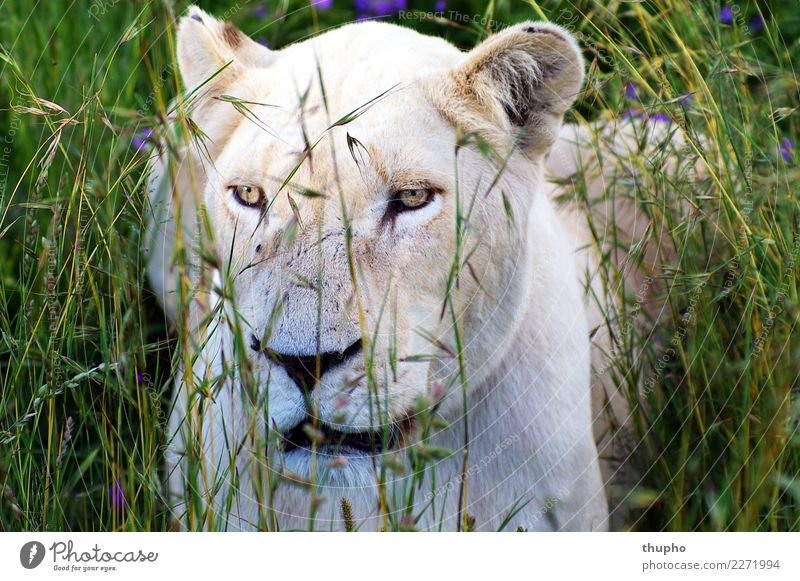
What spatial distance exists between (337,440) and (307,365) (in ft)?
0.66

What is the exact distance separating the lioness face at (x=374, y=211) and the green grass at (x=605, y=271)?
0.60 ft

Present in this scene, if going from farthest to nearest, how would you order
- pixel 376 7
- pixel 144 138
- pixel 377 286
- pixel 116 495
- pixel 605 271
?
pixel 376 7 → pixel 605 271 → pixel 116 495 → pixel 377 286 → pixel 144 138

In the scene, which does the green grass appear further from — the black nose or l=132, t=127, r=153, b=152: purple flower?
the black nose

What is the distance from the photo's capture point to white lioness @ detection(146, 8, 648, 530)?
172 cm

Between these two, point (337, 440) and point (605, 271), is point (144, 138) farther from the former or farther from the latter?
point (605, 271)

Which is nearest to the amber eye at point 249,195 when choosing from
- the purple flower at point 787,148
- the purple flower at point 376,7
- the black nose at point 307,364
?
the black nose at point 307,364

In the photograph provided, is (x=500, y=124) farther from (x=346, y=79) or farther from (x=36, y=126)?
(x=36, y=126)

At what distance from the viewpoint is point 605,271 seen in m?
2.30

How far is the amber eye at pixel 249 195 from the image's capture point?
183 cm

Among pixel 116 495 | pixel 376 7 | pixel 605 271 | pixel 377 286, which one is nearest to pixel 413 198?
pixel 377 286

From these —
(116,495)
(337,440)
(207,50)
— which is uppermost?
(207,50)

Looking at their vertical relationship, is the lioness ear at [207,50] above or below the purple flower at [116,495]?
above

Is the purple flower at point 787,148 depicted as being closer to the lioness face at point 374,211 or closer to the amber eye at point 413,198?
the lioness face at point 374,211
